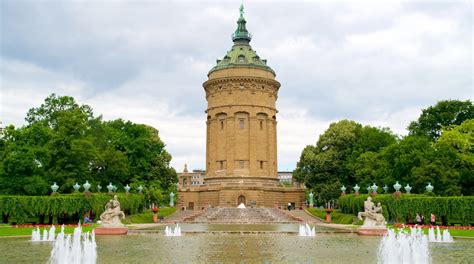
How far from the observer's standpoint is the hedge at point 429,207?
111ft

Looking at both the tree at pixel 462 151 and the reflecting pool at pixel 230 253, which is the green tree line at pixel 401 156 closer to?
the tree at pixel 462 151

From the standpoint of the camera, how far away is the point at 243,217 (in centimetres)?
5175

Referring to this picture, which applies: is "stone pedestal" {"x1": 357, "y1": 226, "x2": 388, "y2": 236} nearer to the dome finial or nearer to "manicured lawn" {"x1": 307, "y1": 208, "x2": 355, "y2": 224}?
"manicured lawn" {"x1": 307, "y1": 208, "x2": 355, "y2": 224}

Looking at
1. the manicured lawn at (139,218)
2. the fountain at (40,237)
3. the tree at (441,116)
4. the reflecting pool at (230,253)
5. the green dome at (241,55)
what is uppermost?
the green dome at (241,55)

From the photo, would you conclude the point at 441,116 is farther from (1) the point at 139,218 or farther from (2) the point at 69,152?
(2) the point at 69,152

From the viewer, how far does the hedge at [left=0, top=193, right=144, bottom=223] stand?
35.2m

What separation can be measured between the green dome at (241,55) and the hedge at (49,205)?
38135mm

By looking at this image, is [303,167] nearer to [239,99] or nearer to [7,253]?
[239,99]

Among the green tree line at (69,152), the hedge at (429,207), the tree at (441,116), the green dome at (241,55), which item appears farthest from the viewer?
the green dome at (241,55)

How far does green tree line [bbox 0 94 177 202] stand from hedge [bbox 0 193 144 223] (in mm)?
4853

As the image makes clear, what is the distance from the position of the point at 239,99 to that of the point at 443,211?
4083 cm

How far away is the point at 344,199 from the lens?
48.6m

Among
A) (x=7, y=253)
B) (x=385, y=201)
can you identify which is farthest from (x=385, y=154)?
(x=7, y=253)

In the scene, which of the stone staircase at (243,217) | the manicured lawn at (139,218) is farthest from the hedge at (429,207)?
the manicured lawn at (139,218)
